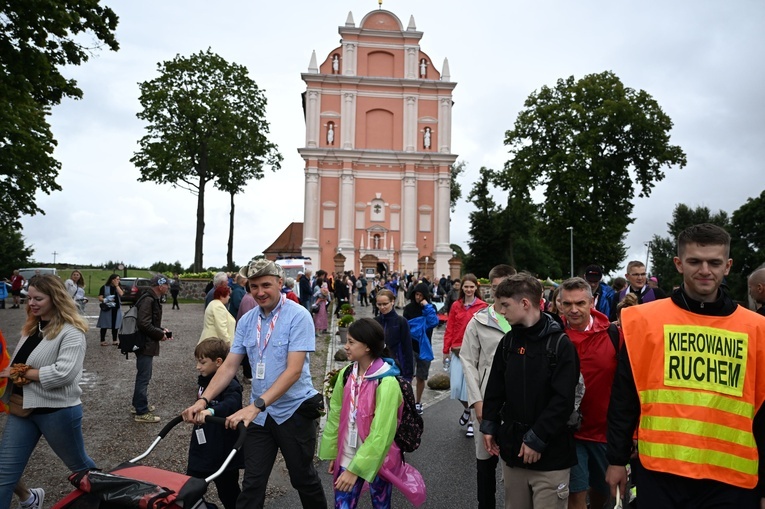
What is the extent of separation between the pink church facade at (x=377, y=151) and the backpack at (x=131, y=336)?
4165 centimetres

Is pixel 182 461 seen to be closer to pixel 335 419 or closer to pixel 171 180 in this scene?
pixel 335 419

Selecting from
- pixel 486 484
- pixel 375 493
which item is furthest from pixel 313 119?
pixel 375 493

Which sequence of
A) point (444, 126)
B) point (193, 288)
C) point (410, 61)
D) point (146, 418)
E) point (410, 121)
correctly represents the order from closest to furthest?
point (146, 418)
point (193, 288)
point (410, 121)
point (444, 126)
point (410, 61)

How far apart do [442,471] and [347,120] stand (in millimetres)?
47111

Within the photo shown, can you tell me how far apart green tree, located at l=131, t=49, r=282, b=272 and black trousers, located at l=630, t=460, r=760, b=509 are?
38.3m

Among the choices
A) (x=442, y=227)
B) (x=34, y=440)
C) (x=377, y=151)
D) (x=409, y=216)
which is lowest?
(x=34, y=440)

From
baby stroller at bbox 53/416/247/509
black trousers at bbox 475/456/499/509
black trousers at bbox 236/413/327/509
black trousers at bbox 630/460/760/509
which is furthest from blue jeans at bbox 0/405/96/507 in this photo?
black trousers at bbox 630/460/760/509

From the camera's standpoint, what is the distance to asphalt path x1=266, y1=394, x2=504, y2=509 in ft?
17.5

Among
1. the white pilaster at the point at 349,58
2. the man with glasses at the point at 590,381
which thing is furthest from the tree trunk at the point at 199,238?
Answer: the man with glasses at the point at 590,381

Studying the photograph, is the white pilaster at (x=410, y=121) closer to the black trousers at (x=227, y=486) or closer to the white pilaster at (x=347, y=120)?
the white pilaster at (x=347, y=120)

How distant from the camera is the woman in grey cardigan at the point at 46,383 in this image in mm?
4285

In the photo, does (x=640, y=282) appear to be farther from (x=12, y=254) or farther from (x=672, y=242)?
(x=672, y=242)

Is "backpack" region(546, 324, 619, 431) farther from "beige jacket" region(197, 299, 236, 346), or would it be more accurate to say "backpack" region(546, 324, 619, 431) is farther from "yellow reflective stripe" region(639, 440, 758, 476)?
"beige jacket" region(197, 299, 236, 346)

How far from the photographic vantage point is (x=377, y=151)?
51.2 meters
